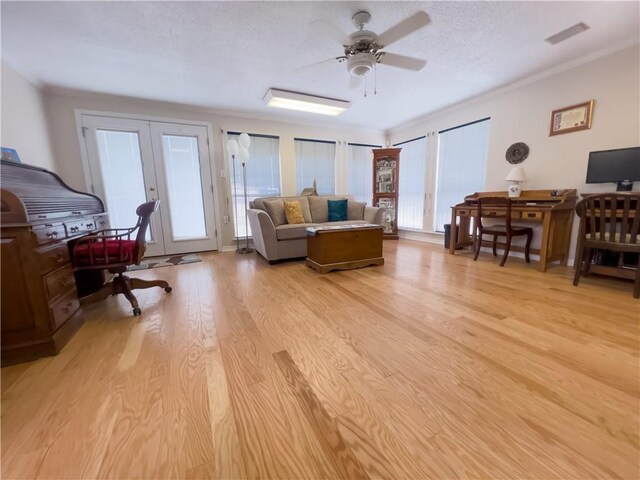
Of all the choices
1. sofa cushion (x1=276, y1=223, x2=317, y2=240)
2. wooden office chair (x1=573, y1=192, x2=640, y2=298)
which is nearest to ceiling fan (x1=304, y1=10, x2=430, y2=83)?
sofa cushion (x1=276, y1=223, x2=317, y2=240)

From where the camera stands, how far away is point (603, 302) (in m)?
1.90

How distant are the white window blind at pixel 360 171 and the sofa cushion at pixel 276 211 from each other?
6.58 ft

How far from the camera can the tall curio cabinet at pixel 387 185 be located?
4.89m

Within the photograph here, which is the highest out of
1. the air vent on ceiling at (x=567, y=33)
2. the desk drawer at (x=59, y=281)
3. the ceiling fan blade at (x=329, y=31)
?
the air vent on ceiling at (x=567, y=33)

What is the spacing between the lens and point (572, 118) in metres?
2.78

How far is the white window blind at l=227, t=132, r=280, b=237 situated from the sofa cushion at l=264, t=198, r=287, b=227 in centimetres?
77

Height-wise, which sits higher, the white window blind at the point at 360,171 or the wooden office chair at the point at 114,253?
the white window blind at the point at 360,171

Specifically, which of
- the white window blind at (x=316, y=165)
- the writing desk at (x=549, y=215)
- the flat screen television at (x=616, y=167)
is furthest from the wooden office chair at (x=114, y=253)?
the flat screen television at (x=616, y=167)

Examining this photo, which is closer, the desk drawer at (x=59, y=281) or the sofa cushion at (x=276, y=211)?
the desk drawer at (x=59, y=281)

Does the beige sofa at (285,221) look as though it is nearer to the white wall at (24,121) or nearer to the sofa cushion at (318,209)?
the sofa cushion at (318,209)

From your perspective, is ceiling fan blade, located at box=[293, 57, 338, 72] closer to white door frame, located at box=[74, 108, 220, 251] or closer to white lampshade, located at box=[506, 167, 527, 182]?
white door frame, located at box=[74, 108, 220, 251]

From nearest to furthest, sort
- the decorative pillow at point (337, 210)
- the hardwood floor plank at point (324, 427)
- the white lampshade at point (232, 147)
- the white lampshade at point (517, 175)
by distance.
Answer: the hardwood floor plank at point (324, 427) < the white lampshade at point (517, 175) < the white lampshade at point (232, 147) < the decorative pillow at point (337, 210)

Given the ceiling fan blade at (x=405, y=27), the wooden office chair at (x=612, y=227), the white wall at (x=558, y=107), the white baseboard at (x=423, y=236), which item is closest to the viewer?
the ceiling fan blade at (x=405, y=27)

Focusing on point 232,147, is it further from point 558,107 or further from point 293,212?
point 558,107
